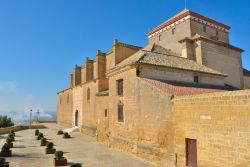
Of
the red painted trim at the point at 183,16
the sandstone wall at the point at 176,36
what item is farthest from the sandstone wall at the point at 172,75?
the red painted trim at the point at 183,16

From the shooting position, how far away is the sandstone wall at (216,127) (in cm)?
860

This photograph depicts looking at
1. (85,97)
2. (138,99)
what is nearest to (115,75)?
(138,99)

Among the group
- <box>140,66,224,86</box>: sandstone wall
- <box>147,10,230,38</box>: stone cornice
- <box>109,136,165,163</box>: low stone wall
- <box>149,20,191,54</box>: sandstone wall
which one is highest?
<box>147,10,230,38</box>: stone cornice

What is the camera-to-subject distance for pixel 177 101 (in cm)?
1202

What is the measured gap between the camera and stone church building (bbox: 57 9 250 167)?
9.38 metres

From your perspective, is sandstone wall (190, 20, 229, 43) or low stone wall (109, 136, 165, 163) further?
sandstone wall (190, 20, 229, 43)

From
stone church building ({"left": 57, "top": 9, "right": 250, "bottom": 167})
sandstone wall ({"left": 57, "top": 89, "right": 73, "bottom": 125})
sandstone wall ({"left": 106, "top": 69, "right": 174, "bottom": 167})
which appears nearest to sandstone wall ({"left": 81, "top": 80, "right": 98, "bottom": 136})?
stone church building ({"left": 57, "top": 9, "right": 250, "bottom": 167})

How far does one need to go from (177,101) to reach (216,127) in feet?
9.06

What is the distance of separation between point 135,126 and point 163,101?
388 centimetres

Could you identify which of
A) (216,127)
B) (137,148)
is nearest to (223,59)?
(137,148)

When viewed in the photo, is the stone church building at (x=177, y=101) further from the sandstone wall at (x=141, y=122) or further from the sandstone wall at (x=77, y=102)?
the sandstone wall at (x=77, y=102)

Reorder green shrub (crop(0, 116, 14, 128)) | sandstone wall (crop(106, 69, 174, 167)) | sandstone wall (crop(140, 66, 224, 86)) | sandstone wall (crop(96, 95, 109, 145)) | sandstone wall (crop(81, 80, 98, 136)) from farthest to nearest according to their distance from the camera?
green shrub (crop(0, 116, 14, 128)) → sandstone wall (crop(81, 80, 98, 136)) → sandstone wall (crop(96, 95, 109, 145)) → sandstone wall (crop(140, 66, 224, 86)) → sandstone wall (crop(106, 69, 174, 167))

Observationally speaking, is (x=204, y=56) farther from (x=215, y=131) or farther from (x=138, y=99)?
(x=215, y=131)

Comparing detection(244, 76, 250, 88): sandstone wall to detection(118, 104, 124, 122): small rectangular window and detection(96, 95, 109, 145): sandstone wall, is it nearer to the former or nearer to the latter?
detection(118, 104, 124, 122): small rectangular window
